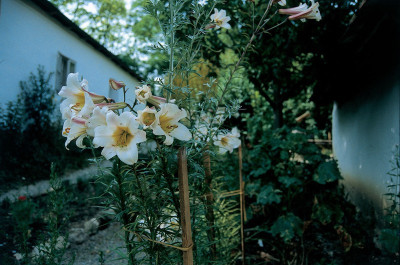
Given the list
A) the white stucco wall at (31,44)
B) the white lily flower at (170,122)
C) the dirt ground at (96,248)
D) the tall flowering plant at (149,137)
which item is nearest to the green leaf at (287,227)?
the dirt ground at (96,248)

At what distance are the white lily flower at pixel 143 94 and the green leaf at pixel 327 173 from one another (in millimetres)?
2575

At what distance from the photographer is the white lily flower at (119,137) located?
0.83 meters

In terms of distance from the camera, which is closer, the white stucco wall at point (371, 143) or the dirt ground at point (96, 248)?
the dirt ground at point (96, 248)

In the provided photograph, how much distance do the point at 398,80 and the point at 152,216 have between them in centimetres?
261

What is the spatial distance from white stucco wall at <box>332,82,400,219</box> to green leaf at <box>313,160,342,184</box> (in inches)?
17.9

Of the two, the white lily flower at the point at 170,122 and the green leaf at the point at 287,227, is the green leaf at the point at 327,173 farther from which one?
the white lily flower at the point at 170,122

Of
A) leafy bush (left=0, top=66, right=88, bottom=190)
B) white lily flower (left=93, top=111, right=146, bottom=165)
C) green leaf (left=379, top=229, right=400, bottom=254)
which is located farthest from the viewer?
leafy bush (left=0, top=66, right=88, bottom=190)

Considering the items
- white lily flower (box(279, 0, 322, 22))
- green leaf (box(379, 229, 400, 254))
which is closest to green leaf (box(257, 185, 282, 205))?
green leaf (box(379, 229, 400, 254))

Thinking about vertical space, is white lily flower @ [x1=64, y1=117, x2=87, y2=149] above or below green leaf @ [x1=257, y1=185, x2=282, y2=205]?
above

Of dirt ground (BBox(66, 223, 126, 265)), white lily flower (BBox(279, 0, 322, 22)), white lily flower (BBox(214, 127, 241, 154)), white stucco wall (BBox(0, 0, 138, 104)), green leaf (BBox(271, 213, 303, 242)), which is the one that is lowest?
dirt ground (BBox(66, 223, 126, 265))

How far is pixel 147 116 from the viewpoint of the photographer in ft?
2.91

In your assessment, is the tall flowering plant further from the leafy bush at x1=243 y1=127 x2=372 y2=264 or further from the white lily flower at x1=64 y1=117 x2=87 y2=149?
the leafy bush at x1=243 y1=127 x2=372 y2=264

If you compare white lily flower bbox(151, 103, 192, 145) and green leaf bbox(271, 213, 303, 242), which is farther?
green leaf bbox(271, 213, 303, 242)

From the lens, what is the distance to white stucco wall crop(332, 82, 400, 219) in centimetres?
281
